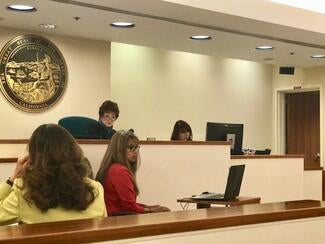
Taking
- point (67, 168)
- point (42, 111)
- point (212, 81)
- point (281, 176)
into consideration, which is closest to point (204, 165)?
point (281, 176)

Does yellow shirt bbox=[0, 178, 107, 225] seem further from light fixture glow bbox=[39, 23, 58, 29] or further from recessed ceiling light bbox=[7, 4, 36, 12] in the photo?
light fixture glow bbox=[39, 23, 58, 29]

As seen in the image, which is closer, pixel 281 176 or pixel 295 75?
pixel 281 176

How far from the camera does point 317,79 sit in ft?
33.3

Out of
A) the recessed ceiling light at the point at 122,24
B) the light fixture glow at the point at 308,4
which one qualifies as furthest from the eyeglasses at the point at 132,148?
the light fixture glow at the point at 308,4

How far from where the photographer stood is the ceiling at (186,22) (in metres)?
5.61

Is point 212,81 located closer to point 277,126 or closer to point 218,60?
point 218,60

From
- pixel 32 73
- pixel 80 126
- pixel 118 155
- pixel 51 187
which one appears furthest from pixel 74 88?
pixel 51 187

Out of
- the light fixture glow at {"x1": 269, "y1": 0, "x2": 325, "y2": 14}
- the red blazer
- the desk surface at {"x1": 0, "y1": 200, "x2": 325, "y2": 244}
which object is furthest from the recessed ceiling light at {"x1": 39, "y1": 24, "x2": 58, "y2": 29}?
the desk surface at {"x1": 0, "y1": 200, "x2": 325, "y2": 244}

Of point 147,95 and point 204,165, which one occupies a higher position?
point 147,95

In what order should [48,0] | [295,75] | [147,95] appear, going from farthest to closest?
[295,75] → [147,95] → [48,0]

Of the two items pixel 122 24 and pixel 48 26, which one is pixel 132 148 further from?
pixel 48 26

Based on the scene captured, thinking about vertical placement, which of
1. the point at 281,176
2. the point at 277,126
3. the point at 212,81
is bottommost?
the point at 281,176

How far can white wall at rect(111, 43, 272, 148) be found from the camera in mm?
8609

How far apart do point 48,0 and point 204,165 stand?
8.37 ft
